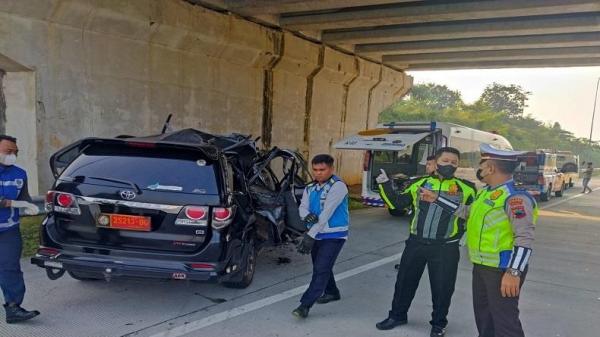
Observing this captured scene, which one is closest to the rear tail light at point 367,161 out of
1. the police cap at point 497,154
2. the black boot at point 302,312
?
the black boot at point 302,312

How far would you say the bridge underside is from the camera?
1112cm

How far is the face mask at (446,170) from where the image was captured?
3.91m

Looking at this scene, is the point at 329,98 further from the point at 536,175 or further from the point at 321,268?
the point at 321,268

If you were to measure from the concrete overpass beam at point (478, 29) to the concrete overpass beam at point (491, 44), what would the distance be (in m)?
0.96

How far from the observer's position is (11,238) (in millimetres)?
3877

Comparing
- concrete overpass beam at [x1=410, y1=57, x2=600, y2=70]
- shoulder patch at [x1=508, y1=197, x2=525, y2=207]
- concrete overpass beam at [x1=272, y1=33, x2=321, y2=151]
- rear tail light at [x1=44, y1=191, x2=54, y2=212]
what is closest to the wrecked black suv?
rear tail light at [x1=44, y1=191, x2=54, y2=212]

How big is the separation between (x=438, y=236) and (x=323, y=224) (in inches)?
40.2

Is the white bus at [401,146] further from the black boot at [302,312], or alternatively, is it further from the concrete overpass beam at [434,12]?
the black boot at [302,312]

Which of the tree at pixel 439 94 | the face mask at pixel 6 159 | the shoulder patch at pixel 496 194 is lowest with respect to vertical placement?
the shoulder patch at pixel 496 194

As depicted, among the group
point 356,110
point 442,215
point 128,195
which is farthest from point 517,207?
point 356,110

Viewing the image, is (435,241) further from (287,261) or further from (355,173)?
(355,173)

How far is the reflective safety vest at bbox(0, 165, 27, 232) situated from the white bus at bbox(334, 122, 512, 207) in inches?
305

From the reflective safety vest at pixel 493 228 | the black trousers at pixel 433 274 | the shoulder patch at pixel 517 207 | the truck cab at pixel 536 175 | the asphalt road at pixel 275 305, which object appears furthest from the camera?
the truck cab at pixel 536 175

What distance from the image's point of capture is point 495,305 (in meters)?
3.26
